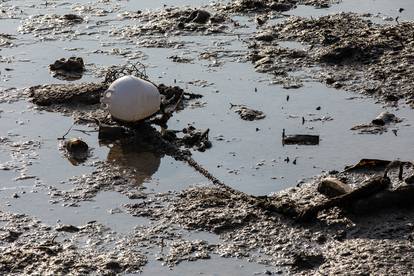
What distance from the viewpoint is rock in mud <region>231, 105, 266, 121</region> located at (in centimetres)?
795

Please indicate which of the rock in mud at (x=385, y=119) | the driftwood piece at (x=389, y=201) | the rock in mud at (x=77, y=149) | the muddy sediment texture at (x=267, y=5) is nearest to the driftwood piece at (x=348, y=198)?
the driftwood piece at (x=389, y=201)

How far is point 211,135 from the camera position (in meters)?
7.62

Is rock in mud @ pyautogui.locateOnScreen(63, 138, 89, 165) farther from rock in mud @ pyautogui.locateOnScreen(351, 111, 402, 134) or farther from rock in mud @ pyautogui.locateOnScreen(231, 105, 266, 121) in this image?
rock in mud @ pyautogui.locateOnScreen(351, 111, 402, 134)

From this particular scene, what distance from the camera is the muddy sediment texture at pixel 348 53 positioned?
8.52 metres

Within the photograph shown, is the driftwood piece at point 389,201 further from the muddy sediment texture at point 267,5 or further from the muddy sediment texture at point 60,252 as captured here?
the muddy sediment texture at point 267,5

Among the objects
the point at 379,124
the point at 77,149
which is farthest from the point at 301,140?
the point at 77,149

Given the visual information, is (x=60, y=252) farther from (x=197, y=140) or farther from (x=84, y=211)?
(x=197, y=140)

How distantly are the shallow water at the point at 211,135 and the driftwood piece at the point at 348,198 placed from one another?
1.87ft

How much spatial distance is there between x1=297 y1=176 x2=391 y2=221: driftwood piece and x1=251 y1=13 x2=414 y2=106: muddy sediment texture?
6.68ft

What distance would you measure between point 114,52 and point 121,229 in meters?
3.86

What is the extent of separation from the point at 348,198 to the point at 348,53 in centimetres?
324

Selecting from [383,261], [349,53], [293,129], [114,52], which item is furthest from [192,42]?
[383,261]

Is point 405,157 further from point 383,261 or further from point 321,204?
point 383,261

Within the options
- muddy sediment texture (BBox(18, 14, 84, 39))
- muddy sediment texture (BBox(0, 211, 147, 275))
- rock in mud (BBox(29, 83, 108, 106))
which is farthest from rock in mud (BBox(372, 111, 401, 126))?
muddy sediment texture (BBox(18, 14, 84, 39))
